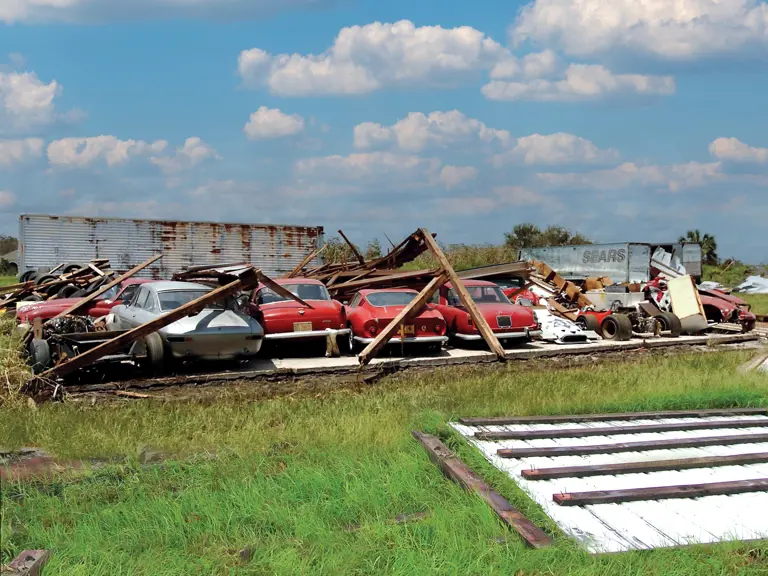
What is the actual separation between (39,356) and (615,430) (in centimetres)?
827

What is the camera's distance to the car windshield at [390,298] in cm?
1470

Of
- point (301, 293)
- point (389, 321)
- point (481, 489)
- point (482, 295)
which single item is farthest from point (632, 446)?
point (482, 295)

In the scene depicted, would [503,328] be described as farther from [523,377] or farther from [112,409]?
[112,409]

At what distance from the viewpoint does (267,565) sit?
4.24 m

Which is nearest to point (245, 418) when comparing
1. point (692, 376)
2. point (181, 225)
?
point (692, 376)

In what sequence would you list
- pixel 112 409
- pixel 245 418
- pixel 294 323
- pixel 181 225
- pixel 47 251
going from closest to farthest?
pixel 245 418, pixel 112 409, pixel 294 323, pixel 47 251, pixel 181 225

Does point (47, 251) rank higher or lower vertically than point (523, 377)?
higher

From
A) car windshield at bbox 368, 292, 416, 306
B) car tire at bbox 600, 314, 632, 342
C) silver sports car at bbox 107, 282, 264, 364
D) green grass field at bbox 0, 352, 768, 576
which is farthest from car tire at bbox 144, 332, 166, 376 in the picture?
car tire at bbox 600, 314, 632, 342

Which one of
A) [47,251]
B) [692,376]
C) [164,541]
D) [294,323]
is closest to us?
[164,541]

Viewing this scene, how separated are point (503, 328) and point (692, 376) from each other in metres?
4.70

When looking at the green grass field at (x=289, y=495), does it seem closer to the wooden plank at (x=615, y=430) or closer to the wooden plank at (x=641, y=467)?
the wooden plank at (x=641, y=467)

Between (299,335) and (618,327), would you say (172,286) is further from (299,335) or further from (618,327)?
(618,327)

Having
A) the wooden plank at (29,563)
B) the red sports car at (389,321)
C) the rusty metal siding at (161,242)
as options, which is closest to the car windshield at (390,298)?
the red sports car at (389,321)

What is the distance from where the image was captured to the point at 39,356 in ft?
33.4
